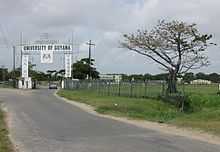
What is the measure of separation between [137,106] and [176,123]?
1341 cm

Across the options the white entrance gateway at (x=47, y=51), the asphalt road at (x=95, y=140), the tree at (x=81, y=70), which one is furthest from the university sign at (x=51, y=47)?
the asphalt road at (x=95, y=140)

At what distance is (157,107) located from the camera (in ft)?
123

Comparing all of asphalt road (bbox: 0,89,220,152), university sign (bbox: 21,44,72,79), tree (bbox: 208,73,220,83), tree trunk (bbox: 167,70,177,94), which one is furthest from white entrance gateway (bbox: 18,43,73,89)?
asphalt road (bbox: 0,89,220,152)

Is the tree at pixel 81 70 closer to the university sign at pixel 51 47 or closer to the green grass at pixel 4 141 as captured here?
the university sign at pixel 51 47

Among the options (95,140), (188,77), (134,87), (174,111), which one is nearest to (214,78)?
(134,87)

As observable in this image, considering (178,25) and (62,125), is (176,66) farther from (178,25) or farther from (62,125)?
(62,125)

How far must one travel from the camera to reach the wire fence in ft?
167

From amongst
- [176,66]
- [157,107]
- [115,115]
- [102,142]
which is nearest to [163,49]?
[176,66]

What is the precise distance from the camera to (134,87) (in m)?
61.0

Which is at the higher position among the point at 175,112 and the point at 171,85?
the point at 171,85

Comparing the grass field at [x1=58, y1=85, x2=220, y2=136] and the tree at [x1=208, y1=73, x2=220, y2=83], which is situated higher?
the tree at [x1=208, y1=73, x2=220, y2=83]

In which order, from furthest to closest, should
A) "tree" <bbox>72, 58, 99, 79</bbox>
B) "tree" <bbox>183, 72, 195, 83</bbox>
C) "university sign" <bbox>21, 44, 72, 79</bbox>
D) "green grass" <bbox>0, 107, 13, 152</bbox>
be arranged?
"tree" <bbox>72, 58, 99, 79</bbox>
"university sign" <bbox>21, 44, 72, 79</bbox>
"tree" <bbox>183, 72, 195, 83</bbox>
"green grass" <bbox>0, 107, 13, 152</bbox>

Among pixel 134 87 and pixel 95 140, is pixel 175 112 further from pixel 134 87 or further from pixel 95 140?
pixel 134 87

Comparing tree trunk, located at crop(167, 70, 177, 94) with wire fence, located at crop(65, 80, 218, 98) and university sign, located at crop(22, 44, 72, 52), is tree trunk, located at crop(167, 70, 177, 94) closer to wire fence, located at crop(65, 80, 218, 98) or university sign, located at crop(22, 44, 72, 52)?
wire fence, located at crop(65, 80, 218, 98)
